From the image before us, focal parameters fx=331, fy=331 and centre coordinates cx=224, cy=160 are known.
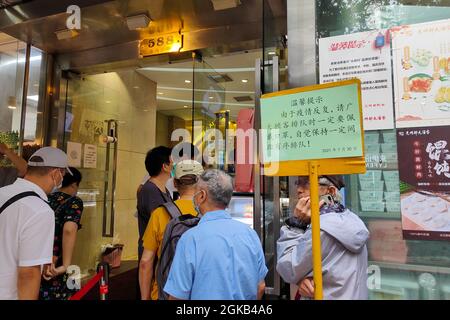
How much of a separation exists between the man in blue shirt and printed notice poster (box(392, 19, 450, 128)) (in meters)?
1.20

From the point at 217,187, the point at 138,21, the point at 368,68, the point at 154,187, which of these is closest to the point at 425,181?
the point at 368,68

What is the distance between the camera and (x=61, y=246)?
2.59 m

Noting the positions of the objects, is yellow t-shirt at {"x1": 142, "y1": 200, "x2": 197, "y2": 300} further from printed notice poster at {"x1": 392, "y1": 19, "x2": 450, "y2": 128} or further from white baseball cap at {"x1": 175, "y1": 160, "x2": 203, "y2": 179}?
printed notice poster at {"x1": 392, "y1": 19, "x2": 450, "y2": 128}

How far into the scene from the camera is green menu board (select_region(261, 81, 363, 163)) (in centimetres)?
130

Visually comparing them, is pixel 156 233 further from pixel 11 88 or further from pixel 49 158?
pixel 11 88

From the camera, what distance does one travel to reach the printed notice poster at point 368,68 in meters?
1.97

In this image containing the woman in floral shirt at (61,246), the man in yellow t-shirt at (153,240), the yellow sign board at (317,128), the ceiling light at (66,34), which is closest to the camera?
the yellow sign board at (317,128)

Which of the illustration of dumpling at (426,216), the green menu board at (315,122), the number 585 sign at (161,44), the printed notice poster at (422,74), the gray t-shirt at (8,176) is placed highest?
the number 585 sign at (161,44)

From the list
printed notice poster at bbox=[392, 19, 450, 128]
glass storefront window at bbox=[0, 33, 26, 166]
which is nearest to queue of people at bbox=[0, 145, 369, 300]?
printed notice poster at bbox=[392, 19, 450, 128]

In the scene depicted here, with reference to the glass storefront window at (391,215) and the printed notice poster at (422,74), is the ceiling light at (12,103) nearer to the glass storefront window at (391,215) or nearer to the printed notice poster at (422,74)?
the glass storefront window at (391,215)

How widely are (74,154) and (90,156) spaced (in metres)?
0.30

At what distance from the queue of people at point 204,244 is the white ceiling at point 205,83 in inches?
73.5

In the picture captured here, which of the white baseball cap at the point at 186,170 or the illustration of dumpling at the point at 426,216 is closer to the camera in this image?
the illustration of dumpling at the point at 426,216

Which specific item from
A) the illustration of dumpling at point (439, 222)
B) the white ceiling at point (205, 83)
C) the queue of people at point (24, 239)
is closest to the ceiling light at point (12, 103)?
the white ceiling at point (205, 83)
